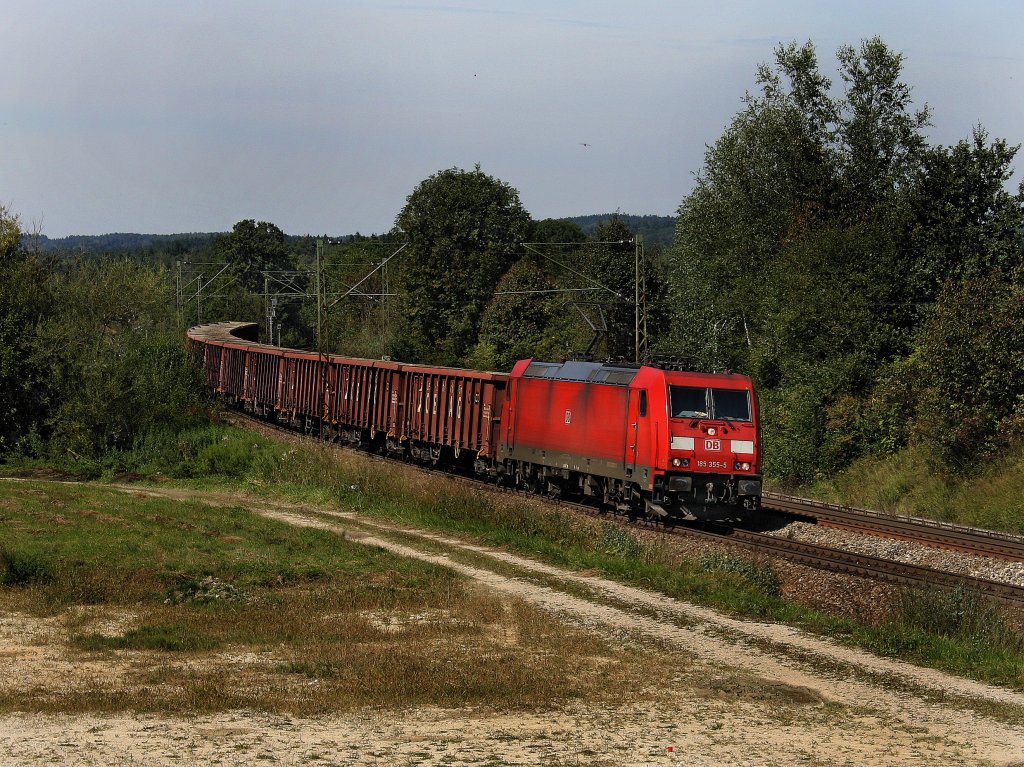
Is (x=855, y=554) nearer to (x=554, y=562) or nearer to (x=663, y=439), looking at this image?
(x=663, y=439)

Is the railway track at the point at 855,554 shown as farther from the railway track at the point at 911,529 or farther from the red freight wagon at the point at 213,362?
the red freight wagon at the point at 213,362

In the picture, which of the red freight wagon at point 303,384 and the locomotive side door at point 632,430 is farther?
the red freight wagon at point 303,384

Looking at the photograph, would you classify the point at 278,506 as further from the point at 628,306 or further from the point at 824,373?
the point at 628,306

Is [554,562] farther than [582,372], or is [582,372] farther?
[582,372]

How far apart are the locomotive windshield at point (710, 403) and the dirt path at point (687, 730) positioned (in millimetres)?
9612

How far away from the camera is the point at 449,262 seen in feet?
246

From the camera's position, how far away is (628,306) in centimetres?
7081

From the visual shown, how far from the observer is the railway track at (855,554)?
18719mm

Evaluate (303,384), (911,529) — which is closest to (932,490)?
(911,529)

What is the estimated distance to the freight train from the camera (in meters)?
24.1

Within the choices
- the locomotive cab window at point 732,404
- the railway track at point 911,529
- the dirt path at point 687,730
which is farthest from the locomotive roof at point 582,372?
the dirt path at point 687,730

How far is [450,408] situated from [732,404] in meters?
11.8

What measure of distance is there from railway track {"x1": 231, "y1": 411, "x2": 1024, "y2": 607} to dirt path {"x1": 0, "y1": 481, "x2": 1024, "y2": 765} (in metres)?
4.64

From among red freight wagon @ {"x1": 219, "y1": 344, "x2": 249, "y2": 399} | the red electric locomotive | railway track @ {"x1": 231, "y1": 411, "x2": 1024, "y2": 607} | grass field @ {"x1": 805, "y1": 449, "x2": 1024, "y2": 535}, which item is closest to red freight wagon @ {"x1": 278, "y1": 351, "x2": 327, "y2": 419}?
red freight wagon @ {"x1": 219, "y1": 344, "x2": 249, "y2": 399}
